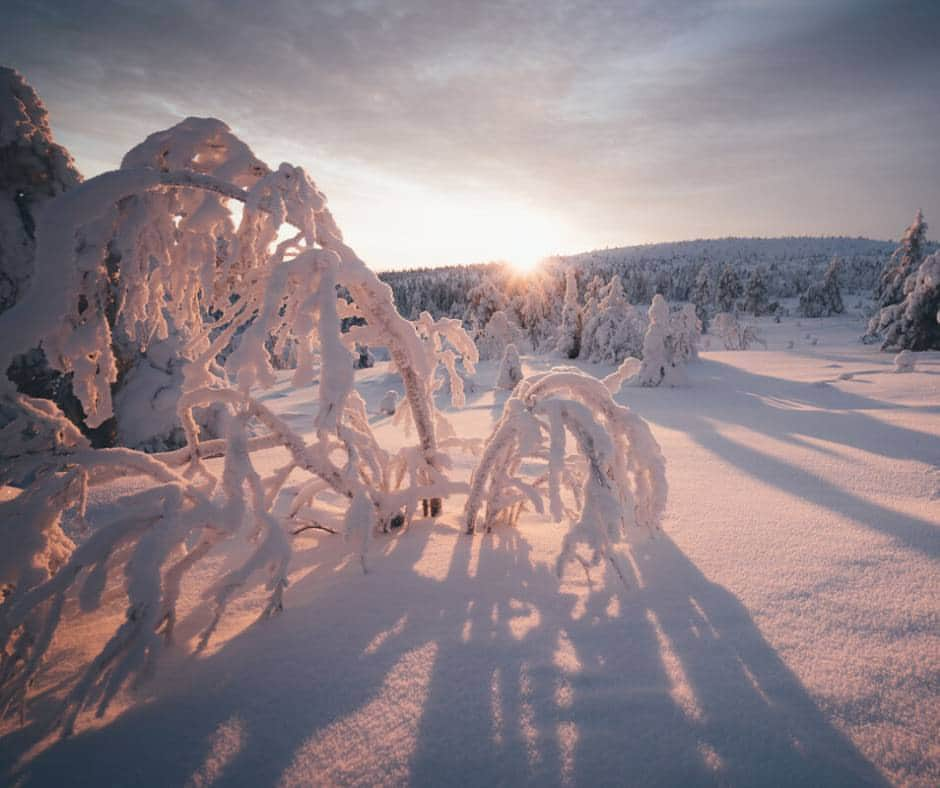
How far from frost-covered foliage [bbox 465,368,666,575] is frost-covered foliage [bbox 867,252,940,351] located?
24.7m

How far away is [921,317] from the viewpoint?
59.2 feet

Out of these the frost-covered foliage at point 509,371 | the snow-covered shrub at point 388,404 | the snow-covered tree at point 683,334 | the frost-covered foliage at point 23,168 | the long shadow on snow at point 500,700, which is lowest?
the snow-covered shrub at point 388,404

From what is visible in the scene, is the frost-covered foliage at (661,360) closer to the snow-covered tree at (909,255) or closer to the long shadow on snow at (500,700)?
the long shadow on snow at (500,700)

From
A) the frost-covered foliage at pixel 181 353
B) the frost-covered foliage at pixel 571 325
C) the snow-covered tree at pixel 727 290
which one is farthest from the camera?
the snow-covered tree at pixel 727 290

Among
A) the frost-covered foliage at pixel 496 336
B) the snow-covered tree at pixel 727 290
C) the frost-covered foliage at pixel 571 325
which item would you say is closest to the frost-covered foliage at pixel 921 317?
the frost-covered foliage at pixel 571 325

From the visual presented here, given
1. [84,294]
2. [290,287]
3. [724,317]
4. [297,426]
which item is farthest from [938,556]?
[724,317]

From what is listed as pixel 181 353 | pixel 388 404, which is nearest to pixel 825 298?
pixel 388 404

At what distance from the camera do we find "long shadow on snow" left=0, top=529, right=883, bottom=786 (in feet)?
3.76

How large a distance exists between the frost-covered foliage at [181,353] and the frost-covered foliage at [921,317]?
85.1 ft

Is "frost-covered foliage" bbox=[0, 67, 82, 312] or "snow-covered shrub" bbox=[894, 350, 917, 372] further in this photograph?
"snow-covered shrub" bbox=[894, 350, 917, 372]

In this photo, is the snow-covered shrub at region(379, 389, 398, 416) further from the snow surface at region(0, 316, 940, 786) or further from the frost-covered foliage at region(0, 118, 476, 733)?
the frost-covered foliage at region(0, 118, 476, 733)

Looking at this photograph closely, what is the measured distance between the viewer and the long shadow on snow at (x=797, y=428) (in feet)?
8.96

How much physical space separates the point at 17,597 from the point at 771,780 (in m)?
2.43

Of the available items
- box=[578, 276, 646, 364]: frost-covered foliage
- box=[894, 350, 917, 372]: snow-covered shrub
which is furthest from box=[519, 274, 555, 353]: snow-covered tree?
box=[894, 350, 917, 372]: snow-covered shrub
